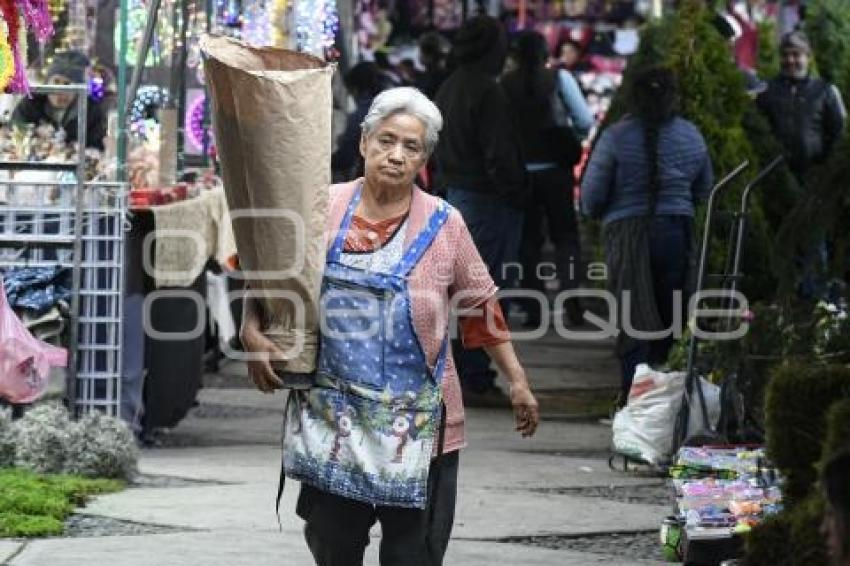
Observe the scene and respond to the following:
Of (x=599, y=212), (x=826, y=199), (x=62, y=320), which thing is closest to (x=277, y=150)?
(x=826, y=199)

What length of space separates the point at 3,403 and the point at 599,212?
11.5 ft

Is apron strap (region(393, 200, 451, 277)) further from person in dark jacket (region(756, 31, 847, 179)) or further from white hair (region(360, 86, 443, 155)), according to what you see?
person in dark jacket (region(756, 31, 847, 179))

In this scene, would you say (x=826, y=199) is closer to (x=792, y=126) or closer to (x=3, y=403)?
(x=3, y=403)

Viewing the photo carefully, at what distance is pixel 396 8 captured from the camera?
24375mm

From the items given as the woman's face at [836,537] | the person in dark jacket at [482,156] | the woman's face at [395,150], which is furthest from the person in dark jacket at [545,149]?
the woman's face at [836,537]

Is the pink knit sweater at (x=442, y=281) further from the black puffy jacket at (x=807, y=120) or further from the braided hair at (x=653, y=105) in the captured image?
the black puffy jacket at (x=807, y=120)

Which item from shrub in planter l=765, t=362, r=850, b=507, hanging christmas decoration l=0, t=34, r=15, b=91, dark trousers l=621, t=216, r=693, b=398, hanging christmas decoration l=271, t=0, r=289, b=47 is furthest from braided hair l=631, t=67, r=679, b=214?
shrub in planter l=765, t=362, r=850, b=507

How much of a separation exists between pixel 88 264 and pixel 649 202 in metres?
3.15

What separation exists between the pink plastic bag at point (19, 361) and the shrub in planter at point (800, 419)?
3.01 meters

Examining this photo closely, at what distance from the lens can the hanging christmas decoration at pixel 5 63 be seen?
7.04 meters

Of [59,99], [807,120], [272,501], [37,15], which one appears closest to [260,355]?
[37,15]

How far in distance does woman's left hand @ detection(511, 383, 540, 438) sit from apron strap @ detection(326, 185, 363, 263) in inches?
24.1

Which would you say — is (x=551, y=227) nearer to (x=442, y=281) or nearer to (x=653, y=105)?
(x=653, y=105)

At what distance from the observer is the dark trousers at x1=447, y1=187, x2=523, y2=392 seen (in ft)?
42.8
